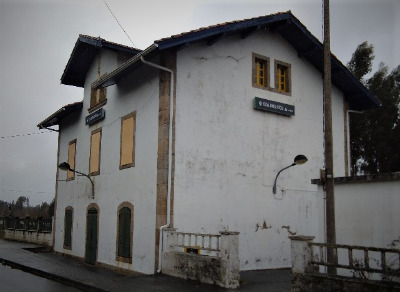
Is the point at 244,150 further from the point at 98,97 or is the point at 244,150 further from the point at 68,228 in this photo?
the point at 68,228

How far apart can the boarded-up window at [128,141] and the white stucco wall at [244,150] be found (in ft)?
7.00

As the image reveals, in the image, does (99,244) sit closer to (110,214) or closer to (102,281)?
(110,214)

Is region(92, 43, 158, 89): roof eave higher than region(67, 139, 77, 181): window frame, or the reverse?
region(92, 43, 158, 89): roof eave

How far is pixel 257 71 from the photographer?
15219 mm

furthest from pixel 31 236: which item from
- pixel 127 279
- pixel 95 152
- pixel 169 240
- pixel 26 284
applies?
pixel 169 240

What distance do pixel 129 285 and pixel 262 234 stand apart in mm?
5020

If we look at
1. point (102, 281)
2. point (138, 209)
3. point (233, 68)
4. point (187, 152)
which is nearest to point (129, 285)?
point (102, 281)

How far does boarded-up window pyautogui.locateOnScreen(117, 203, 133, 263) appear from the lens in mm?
13852

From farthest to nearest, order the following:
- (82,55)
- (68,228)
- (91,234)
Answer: (68,228) < (82,55) < (91,234)

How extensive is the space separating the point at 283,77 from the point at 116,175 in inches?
266

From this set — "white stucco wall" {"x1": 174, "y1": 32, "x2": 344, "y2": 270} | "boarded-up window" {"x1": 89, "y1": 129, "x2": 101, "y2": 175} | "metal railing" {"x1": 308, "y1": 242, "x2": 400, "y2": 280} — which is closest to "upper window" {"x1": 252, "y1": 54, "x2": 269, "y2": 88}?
"white stucco wall" {"x1": 174, "y1": 32, "x2": 344, "y2": 270}

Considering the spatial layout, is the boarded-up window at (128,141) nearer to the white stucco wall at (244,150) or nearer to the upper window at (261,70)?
the white stucco wall at (244,150)

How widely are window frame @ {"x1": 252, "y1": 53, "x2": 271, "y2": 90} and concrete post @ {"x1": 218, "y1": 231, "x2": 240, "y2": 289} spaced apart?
620 cm

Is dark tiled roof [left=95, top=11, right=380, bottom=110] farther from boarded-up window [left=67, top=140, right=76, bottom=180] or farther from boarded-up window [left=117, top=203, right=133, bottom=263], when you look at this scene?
boarded-up window [left=67, top=140, right=76, bottom=180]
